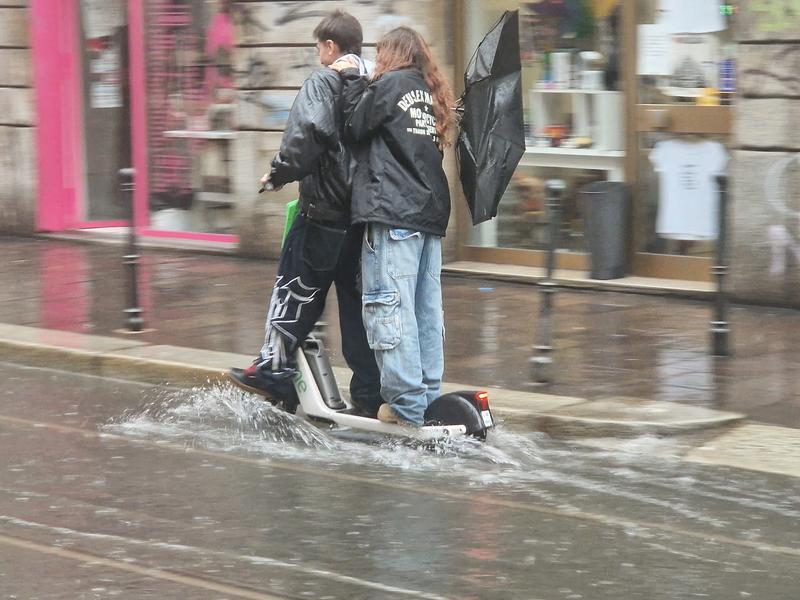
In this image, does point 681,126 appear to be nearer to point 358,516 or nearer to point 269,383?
point 269,383

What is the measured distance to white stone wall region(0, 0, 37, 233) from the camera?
14273 mm

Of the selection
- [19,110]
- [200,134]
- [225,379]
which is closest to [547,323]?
[225,379]

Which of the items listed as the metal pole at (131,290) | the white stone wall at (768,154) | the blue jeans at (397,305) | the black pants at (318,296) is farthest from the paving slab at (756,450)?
the metal pole at (131,290)

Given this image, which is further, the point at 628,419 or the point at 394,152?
the point at 628,419

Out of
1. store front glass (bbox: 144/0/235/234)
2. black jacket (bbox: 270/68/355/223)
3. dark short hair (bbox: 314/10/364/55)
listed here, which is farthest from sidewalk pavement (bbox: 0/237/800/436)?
dark short hair (bbox: 314/10/364/55)

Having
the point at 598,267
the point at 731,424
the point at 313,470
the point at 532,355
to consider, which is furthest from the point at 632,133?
the point at 313,470

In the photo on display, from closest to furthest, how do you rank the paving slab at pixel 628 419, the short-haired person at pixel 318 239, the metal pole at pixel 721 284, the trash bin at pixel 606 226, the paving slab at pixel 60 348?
the short-haired person at pixel 318 239
the paving slab at pixel 628 419
the metal pole at pixel 721 284
the paving slab at pixel 60 348
the trash bin at pixel 606 226

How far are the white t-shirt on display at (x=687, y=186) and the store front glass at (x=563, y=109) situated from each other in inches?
15.5

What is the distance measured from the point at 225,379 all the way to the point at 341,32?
7.33 ft

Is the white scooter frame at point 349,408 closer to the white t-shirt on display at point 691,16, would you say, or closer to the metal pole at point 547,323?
the metal pole at point 547,323

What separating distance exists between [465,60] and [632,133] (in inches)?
65.0

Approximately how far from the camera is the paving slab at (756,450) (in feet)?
20.2

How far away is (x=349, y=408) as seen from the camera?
22.6 ft

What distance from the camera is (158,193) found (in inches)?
548
